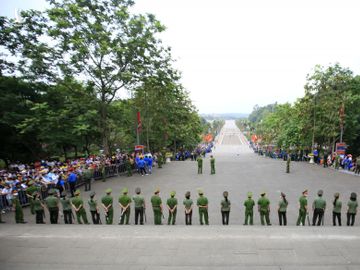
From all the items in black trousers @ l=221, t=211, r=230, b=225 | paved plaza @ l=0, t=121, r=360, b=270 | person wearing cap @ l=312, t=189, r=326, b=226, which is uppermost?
person wearing cap @ l=312, t=189, r=326, b=226

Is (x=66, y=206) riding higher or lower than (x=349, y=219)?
higher

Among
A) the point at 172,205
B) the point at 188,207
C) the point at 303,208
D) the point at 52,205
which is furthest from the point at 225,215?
the point at 52,205

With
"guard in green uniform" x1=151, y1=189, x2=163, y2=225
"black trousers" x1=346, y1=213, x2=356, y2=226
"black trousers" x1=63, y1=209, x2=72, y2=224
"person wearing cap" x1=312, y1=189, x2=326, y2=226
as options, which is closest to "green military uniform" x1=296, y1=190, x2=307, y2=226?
"person wearing cap" x1=312, y1=189, x2=326, y2=226

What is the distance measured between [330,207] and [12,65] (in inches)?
889

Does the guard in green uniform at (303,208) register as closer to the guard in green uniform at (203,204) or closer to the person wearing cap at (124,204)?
the guard in green uniform at (203,204)

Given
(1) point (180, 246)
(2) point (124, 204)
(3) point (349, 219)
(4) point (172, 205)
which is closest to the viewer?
(1) point (180, 246)

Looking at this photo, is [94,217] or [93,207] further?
[94,217]

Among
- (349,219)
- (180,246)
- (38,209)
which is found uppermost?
(38,209)

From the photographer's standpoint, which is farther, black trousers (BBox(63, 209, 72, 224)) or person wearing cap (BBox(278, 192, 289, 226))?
black trousers (BBox(63, 209, 72, 224))

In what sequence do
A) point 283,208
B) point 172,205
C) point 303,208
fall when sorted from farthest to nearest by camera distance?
point 172,205 → point 283,208 → point 303,208

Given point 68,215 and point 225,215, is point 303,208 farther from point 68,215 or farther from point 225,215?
point 68,215

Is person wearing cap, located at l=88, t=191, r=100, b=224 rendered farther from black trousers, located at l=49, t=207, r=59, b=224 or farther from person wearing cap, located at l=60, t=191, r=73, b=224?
black trousers, located at l=49, t=207, r=59, b=224

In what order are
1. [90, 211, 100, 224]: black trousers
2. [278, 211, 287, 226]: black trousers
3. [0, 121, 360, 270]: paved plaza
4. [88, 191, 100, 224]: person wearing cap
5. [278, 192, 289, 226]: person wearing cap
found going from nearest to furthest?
[0, 121, 360, 270]: paved plaza
[278, 192, 289, 226]: person wearing cap
[278, 211, 287, 226]: black trousers
[88, 191, 100, 224]: person wearing cap
[90, 211, 100, 224]: black trousers

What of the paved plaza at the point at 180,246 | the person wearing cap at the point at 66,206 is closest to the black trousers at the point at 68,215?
the person wearing cap at the point at 66,206
